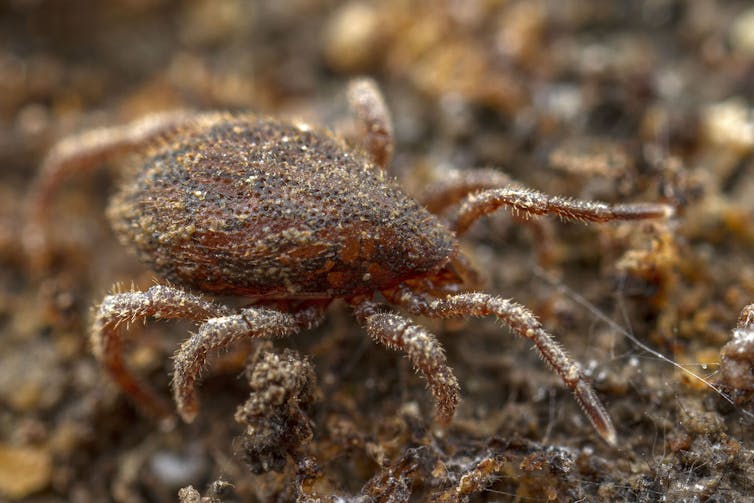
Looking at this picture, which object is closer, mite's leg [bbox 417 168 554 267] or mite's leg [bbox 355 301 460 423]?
mite's leg [bbox 355 301 460 423]

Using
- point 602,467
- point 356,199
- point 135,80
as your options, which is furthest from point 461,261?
point 135,80

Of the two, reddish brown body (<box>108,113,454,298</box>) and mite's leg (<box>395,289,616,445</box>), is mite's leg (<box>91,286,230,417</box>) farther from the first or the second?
mite's leg (<box>395,289,616,445</box>)

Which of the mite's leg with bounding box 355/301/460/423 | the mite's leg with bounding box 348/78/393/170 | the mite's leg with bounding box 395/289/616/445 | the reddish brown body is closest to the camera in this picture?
the mite's leg with bounding box 395/289/616/445

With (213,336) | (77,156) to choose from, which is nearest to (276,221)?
(213,336)

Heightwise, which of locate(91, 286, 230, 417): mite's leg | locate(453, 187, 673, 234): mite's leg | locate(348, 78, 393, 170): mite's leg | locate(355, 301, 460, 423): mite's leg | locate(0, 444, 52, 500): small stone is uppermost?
locate(348, 78, 393, 170): mite's leg

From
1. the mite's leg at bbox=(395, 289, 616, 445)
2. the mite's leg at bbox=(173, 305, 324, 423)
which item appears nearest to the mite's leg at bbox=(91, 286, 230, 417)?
the mite's leg at bbox=(173, 305, 324, 423)

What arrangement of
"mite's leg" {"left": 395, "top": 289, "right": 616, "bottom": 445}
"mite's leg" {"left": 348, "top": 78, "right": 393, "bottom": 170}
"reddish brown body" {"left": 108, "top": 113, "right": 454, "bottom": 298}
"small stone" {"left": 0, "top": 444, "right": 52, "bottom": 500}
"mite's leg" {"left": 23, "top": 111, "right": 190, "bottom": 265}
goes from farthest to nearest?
"mite's leg" {"left": 23, "top": 111, "right": 190, "bottom": 265}, "mite's leg" {"left": 348, "top": 78, "right": 393, "bottom": 170}, "small stone" {"left": 0, "top": 444, "right": 52, "bottom": 500}, "reddish brown body" {"left": 108, "top": 113, "right": 454, "bottom": 298}, "mite's leg" {"left": 395, "top": 289, "right": 616, "bottom": 445}

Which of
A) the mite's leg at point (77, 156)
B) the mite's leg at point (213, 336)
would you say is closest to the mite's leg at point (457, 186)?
the mite's leg at point (213, 336)

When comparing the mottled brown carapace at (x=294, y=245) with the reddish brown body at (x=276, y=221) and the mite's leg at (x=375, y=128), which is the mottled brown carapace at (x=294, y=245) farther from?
the mite's leg at (x=375, y=128)
